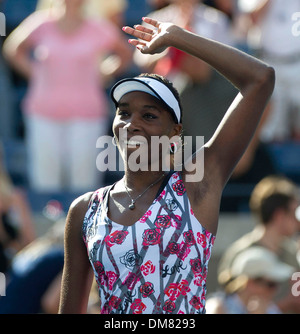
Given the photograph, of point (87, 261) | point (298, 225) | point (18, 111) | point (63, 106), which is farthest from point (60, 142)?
point (87, 261)

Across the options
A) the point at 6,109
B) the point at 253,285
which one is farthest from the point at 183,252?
the point at 6,109

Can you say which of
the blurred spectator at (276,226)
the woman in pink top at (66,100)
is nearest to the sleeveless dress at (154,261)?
the blurred spectator at (276,226)

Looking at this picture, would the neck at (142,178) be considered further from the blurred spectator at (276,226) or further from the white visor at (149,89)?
the blurred spectator at (276,226)

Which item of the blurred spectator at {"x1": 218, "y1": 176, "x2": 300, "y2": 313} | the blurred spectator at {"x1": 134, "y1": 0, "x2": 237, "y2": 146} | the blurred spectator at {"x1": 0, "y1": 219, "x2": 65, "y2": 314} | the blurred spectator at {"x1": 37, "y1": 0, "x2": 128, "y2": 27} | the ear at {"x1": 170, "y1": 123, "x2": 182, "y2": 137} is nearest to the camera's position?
the ear at {"x1": 170, "y1": 123, "x2": 182, "y2": 137}

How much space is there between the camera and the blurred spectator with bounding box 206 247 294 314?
16.2ft

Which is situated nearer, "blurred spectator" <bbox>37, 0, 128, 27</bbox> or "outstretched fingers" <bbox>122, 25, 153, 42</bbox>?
"outstretched fingers" <bbox>122, 25, 153, 42</bbox>

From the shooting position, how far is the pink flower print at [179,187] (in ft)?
9.27

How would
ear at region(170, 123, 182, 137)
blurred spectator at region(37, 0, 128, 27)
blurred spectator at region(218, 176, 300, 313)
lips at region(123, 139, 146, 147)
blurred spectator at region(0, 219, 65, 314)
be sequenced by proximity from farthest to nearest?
blurred spectator at region(37, 0, 128, 27) → blurred spectator at region(218, 176, 300, 313) → blurred spectator at region(0, 219, 65, 314) → ear at region(170, 123, 182, 137) → lips at region(123, 139, 146, 147)

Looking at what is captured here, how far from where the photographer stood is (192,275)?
2725 mm

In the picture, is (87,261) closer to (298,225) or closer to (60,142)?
(298,225)

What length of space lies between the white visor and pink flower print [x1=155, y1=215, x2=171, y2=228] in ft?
1.19

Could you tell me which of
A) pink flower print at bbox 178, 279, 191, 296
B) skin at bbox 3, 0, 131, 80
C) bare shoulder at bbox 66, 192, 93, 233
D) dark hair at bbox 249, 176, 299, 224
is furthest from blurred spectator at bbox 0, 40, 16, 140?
pink flower print at bbox 178, 279, 191, 296

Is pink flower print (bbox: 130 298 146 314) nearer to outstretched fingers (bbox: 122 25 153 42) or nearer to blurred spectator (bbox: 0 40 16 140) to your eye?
outstretched fingers (bbox: 122 25 153 42)

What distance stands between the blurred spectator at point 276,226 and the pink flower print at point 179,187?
2.57m
